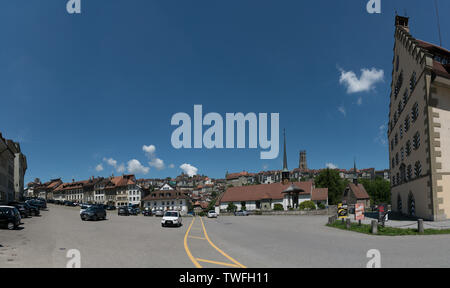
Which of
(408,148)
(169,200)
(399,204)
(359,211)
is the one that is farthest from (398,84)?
(169,200)

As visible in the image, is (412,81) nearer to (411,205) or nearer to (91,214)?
(411,205)

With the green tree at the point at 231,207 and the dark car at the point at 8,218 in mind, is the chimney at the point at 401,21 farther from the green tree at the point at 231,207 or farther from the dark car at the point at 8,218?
the green tree at the point at 231,207

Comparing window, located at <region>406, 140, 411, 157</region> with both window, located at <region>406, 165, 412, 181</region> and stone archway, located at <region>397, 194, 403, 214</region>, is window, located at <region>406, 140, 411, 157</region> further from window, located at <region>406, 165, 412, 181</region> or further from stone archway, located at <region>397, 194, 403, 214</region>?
stone archway, located at <region>397, 194, 403, 214</region>

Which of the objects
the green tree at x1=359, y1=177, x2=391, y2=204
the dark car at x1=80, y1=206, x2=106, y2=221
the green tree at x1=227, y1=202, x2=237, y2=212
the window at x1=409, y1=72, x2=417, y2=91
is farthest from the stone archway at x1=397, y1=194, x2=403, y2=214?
the green tree at x1=359, y1=177, x2=391, y2=204

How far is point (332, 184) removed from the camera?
89938mm

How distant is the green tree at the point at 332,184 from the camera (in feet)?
292

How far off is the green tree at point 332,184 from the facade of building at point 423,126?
2173 inches

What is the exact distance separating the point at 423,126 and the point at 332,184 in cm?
6813

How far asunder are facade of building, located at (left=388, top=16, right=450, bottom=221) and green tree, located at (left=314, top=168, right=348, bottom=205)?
55.2m

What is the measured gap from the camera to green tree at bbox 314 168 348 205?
292 ft

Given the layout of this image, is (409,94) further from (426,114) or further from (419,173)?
(419,173)
